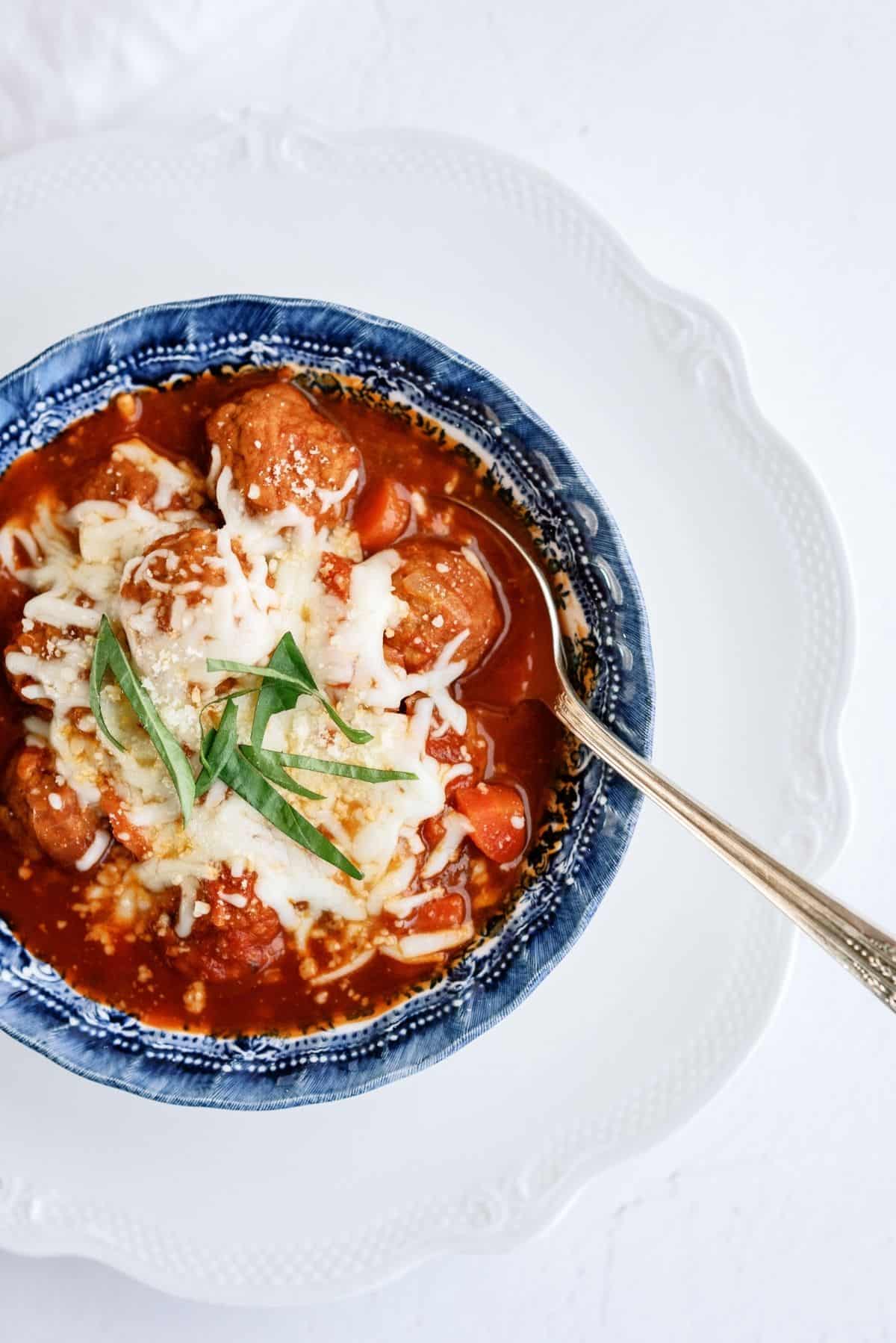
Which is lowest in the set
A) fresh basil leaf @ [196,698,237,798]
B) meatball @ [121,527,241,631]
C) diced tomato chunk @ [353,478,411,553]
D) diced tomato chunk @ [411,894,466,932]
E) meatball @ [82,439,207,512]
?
diced tomato chunk @ [411,894,466,932]

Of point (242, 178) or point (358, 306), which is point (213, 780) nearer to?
point (358, 306)

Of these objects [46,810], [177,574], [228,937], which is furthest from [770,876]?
[46,810]

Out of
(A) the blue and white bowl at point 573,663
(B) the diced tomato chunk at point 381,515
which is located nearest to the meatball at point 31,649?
(A) the blue and white bowl at point 573,663

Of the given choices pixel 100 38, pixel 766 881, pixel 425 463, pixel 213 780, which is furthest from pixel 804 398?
pixel 100 38

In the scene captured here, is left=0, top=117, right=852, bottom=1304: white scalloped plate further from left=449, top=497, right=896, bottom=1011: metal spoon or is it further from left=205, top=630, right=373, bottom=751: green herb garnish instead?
left=205, top=630, right=373, bottom=751: green herb garnish

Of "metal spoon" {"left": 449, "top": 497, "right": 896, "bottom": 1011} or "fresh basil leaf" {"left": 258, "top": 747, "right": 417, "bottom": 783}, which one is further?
"fresh basil leaf" {"left": 258, "top": 747, "right": 417, "bottom": 783}

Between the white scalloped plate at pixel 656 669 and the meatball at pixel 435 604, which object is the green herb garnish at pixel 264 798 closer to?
the meatball at pixel 435 604

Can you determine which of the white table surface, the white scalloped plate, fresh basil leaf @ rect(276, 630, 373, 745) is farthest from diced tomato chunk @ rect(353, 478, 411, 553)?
the white table surface
